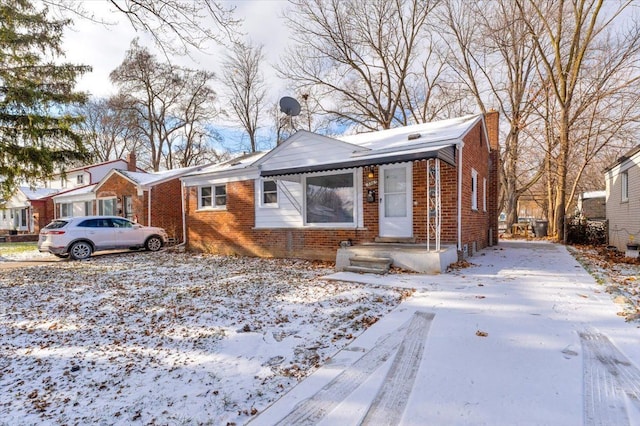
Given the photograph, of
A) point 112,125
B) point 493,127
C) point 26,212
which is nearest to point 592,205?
point 493,127

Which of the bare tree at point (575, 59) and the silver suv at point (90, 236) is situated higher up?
the bare tree at point (575, 59)

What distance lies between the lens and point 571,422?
2.15 meters

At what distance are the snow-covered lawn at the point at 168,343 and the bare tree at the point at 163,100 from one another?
83.2 ft

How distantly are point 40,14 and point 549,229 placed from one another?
79.9 ft

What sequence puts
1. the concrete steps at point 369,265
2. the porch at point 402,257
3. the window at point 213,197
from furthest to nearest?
the window at point 213,197
the concrete steps at point 369,265
the porch at point 402,257

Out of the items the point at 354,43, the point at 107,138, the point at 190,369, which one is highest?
the point at 354,43

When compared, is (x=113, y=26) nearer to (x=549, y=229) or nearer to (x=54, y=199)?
(x=549, y=229)

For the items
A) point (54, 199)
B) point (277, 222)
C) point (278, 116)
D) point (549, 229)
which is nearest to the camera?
point (277, 222)

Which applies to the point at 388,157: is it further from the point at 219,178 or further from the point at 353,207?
the point at 219,178

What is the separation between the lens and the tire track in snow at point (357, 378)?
2326mm

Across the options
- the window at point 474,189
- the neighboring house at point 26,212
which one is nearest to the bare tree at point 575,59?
the window at point 474,189

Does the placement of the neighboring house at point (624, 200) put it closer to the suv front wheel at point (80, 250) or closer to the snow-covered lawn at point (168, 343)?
the snow-covered lawn at point (168, 343)

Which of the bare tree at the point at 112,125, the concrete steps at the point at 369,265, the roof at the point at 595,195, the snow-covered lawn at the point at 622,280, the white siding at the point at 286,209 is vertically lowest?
the snow-covered lawn at the point at 622,280

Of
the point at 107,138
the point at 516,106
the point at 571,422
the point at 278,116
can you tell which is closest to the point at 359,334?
the point at 571,422
